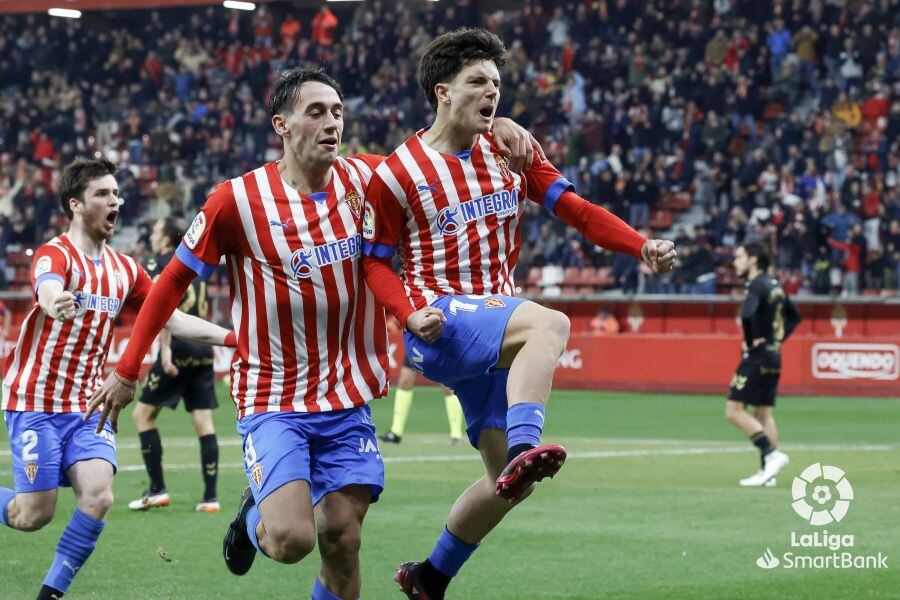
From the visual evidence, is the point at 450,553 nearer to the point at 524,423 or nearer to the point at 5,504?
the point at 524,423

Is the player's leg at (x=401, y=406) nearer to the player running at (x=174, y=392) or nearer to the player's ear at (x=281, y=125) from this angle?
the player running at (x=174, y=392)

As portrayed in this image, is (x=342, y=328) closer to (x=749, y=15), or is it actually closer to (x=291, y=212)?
(x=291, y=212)

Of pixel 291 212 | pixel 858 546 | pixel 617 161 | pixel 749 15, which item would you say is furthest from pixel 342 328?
pixel 749 15

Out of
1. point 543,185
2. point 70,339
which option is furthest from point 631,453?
point 543,185

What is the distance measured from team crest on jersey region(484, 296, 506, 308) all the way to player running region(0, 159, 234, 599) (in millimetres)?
1768

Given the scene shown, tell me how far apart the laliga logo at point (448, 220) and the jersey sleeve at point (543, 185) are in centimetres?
47

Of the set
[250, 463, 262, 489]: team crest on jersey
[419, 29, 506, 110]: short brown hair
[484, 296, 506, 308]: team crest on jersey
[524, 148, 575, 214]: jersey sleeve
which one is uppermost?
[419, 29, 506, 110]: short brown hair

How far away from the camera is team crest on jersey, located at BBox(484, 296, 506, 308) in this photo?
6168 mm

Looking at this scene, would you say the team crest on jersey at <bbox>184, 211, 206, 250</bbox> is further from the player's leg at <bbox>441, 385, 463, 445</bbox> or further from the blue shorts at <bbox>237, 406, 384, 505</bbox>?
the player's leg at <bbox>441, 385, 463, 445</bbox>

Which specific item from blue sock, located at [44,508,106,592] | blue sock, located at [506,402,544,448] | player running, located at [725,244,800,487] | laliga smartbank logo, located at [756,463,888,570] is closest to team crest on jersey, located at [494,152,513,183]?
blue sock, located at [506,402,544,448]

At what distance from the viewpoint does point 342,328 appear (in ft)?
20.7

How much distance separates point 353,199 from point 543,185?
899mm

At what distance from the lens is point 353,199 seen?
636 centimetres

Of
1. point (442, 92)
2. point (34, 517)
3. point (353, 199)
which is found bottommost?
point (34, 517)
